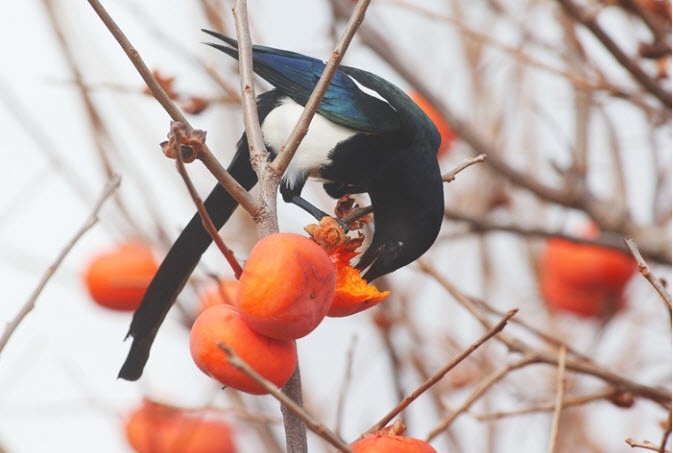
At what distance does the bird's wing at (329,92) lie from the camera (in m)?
2.26

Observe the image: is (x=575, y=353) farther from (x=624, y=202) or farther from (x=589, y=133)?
(x=589, y=133)

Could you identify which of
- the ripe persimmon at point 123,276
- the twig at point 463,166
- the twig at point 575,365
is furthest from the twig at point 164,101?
the ripe persimmon at point 123,276

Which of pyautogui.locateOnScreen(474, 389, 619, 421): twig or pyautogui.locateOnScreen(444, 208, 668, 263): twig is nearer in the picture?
pyautogui.locateOnScreen(474, 389, 619, 421): twig

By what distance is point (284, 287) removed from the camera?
1253mm

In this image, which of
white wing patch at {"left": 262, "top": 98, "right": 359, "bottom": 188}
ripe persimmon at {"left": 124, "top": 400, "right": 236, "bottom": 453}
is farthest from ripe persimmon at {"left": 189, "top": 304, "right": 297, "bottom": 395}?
ripe persimmon at {"left": 124, "top": 400, "right": 236, "bottom": 453}

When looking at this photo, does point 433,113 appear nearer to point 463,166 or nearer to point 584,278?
point 584,278

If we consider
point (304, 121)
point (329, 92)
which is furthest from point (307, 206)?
point (304, 121)

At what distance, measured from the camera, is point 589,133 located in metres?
3.38

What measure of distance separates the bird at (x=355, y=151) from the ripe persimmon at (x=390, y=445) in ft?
2.37

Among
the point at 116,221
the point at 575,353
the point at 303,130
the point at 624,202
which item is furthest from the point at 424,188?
the point at 624,202

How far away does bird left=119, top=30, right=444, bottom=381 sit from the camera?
6.61 feet

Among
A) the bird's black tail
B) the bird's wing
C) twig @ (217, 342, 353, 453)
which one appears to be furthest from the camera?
the bird's wing

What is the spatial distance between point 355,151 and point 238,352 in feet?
3.47

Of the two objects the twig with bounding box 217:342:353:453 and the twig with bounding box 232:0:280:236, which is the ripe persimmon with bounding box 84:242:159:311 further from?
the twig with bounding box 217:342:353:453
